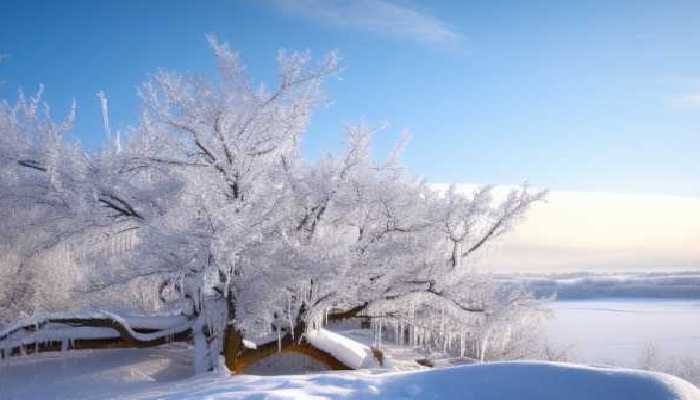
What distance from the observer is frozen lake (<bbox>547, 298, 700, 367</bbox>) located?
88.1ft

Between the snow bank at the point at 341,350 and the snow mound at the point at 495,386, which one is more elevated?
the snow mound at the point at 495,386

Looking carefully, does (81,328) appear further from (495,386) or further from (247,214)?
(495,386)

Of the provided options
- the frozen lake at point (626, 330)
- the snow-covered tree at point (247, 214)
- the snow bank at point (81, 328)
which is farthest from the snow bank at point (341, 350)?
the frozen lake at point (626, 330)

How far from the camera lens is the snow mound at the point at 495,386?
5803 mm

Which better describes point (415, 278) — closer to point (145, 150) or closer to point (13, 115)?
point (145, 150)

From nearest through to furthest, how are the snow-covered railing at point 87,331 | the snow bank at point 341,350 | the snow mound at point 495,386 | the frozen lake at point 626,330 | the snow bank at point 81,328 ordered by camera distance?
the snow mound at point 495,386, the snow bank at point 81,328, the snow-covered railing at point 87,331, the snow bank at point 341,350, the frozen lake at point 626,330

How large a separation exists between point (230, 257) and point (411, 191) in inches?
198

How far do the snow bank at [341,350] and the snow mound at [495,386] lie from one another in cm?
514

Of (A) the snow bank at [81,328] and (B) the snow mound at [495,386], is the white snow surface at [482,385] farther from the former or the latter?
(A) the snow bank at [81,328]

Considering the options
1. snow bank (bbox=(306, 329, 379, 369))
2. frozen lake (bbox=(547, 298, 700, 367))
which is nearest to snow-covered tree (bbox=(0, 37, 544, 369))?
snow bank (bbox=(306, 329, 379, 369))

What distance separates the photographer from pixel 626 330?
34.5 metres

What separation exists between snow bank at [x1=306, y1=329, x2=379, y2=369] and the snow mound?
16.9 feet

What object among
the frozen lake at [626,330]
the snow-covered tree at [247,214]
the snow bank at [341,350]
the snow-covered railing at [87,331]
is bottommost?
the frozen lake at [626,330]

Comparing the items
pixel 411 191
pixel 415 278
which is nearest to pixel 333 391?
pixel 415 278
